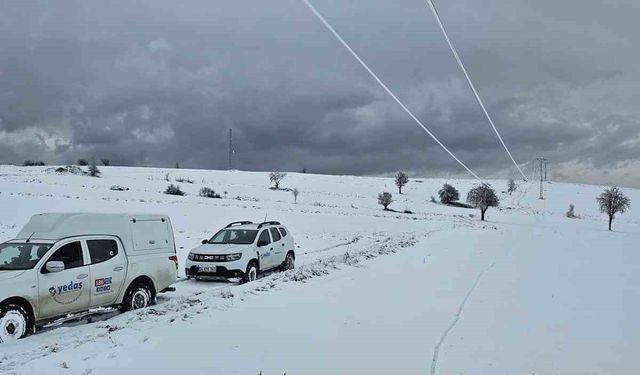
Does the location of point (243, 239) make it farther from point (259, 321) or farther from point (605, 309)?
point (605, 309)

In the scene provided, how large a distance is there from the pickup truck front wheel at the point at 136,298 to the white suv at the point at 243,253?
331 centimetres

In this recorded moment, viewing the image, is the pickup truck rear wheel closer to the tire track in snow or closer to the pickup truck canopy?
the pickup truck canopy

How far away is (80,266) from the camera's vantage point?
9242mm

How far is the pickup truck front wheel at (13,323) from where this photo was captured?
7.69m

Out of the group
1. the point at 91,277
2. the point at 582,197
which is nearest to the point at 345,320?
the point at 91,277

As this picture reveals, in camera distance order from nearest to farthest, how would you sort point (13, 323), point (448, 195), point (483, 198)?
1. point (13, 323)
2. point (483, 198)
3. point (448, 195)

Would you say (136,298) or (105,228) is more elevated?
(105,228)

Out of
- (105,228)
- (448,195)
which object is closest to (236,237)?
(105,228)

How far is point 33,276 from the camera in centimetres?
830

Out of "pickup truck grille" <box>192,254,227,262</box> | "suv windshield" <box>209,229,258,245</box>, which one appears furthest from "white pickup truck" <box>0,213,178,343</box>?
"suv windshield" <box>209,229,258,245</box>

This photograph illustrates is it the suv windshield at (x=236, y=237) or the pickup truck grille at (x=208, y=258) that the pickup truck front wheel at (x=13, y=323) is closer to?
the pickup truck grille at (x=208, y=258)

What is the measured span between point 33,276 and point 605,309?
1125 cm

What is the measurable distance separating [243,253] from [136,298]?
13.4 feet

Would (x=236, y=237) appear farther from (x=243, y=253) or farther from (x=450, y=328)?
(x=450, y=328)
